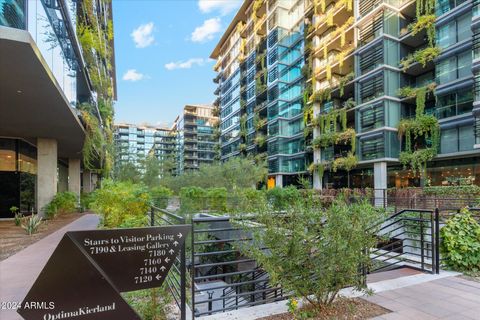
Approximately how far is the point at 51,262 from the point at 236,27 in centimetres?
5686

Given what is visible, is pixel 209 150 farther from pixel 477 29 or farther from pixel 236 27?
pixel 477 29

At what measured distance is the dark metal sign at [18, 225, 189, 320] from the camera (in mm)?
2219

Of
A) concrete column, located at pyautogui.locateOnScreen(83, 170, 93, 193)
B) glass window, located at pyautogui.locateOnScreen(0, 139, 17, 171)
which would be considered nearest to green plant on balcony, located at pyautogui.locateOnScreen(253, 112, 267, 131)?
concrete column, located at pyautogui.locateOnScreen(83, 170, 93, 193)

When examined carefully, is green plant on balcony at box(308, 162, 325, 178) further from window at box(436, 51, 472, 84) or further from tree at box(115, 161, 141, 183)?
tree at box(115, 161, 141, 183)

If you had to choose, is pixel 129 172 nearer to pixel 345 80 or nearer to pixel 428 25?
pixel 345 80

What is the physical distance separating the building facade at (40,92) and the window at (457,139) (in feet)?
73.7

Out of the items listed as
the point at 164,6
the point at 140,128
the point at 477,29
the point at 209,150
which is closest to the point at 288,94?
the point at 164,6

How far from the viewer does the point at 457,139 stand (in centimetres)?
1906

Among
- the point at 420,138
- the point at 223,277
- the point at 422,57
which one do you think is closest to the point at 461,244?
the point at 223,277

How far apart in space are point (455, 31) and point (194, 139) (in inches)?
2652

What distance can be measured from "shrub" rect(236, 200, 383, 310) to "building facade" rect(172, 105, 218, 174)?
248 ft

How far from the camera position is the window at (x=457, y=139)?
18.4 metres

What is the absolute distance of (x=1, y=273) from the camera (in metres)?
5.39

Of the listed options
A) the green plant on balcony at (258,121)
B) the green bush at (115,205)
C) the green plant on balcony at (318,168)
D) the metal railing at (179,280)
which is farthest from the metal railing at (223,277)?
the green plant on balcony at (258,121)
